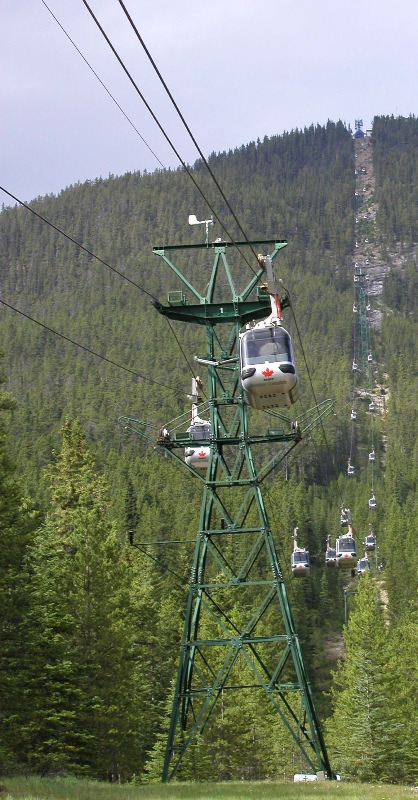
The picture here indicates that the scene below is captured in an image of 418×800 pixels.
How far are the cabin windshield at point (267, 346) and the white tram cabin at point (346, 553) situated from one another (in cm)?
2842

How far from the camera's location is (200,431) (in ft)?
131

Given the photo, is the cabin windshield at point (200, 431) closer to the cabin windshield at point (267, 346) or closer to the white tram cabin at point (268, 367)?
the white tram cabin at point (268, 367)

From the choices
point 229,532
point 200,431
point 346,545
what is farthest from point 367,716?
point 229,532

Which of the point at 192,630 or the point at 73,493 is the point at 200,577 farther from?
the point at 73,493

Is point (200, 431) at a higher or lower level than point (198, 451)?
higher

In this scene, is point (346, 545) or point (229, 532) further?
point (346, 545)

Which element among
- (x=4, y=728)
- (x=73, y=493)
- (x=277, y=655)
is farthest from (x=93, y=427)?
(x=4, y=728)

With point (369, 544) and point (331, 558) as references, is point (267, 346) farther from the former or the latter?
point (369, 544)

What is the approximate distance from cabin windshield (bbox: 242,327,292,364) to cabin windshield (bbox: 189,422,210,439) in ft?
35.0

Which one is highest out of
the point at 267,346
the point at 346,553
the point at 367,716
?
the point at 267,346

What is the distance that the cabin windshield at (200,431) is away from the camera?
3934cm

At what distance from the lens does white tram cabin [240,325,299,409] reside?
2825 centimetres

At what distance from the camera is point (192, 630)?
37312 mm

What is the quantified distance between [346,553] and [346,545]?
0.75 meters
